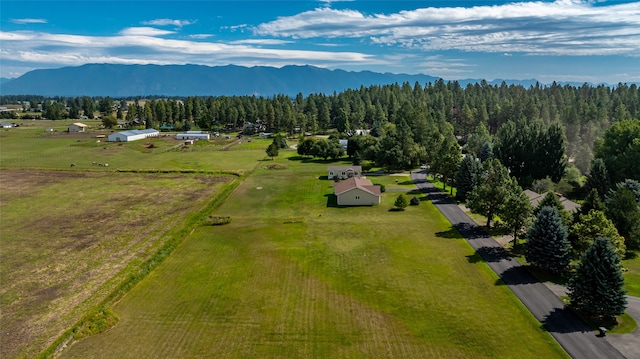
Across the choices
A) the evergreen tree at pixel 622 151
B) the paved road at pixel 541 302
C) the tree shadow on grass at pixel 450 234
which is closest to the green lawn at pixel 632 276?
the paved road at pixel 541 302

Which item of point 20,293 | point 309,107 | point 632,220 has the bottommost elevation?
point 20,293

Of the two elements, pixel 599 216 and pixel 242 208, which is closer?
pixel 599 216

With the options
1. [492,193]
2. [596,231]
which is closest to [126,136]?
[492,193]

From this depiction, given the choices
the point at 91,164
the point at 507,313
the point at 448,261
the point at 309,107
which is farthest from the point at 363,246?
the point at 309,107

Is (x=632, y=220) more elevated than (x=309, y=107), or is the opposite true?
(x=309, y=107)

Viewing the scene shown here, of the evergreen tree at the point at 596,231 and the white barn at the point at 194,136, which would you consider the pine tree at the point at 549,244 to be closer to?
the evergreen tree at the point at 596,231

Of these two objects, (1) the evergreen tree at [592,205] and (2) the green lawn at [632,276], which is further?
(1) the evergreen tree at [592,205]

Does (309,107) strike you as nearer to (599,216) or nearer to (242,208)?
(242,208)

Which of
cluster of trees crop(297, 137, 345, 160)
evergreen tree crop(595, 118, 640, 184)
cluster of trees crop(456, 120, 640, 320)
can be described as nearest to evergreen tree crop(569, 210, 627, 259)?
cluster of trees crop(456, 120, 640, 320)
